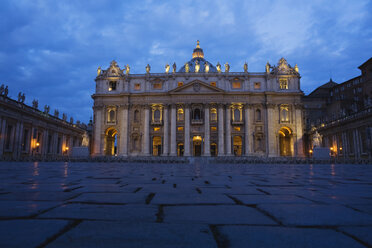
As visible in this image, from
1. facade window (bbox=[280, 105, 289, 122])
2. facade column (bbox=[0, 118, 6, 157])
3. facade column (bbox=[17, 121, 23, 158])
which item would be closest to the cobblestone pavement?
facade column (bbox=[0, 118, 6, 157])

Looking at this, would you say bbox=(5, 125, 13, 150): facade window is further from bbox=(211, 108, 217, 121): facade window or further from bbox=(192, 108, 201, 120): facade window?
bbox=(211, 108, 217, 121): facade window

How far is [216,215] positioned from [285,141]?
5285 centimetres

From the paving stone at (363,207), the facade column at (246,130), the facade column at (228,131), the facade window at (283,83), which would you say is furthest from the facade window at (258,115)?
the paving stone at (363,207)

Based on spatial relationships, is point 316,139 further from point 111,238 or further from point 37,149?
point 37,149

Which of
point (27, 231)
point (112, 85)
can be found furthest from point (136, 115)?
point (27, 231)

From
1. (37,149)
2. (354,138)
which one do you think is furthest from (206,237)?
(37,149)

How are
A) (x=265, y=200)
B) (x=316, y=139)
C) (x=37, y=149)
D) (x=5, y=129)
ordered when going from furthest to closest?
(x=37, y=149)
(x=316, y=139)
(x=5, y=129)
(x=265, y=200)

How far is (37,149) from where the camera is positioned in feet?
125

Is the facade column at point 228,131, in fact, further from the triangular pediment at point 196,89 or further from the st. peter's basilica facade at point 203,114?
the triangular pediment at point 196,89

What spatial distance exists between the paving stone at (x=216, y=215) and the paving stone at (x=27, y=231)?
32.9 inches

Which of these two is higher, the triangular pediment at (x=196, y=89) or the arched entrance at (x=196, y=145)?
the triangular pediment at (x=196, y=89)

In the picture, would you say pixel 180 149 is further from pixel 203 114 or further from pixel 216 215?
pixel 216 215

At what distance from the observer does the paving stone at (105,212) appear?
86.7 inches

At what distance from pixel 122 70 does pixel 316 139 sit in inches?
1459
